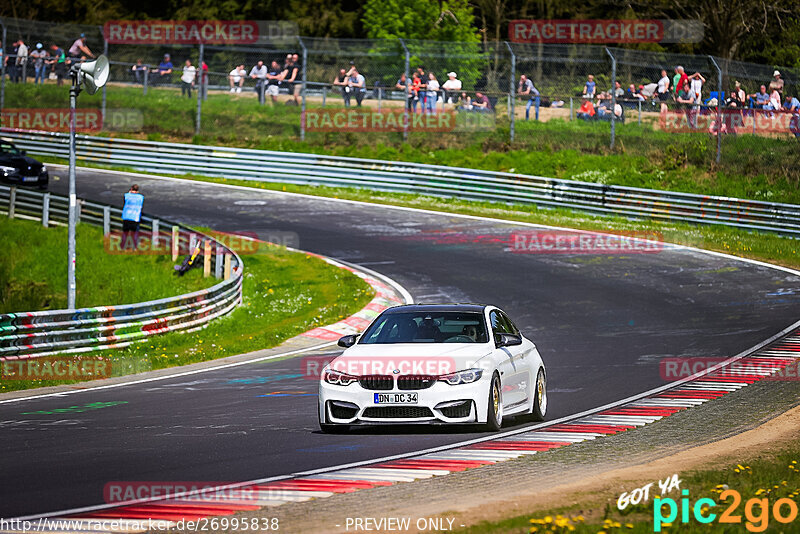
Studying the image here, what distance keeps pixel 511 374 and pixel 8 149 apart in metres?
Result: 29.9

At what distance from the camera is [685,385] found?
1538 centimetres

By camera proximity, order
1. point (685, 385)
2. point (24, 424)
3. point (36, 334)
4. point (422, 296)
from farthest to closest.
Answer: point (422, 296)
point (36, 334)
point (685, 385)
point (24, 424)

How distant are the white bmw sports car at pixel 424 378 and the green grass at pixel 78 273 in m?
15.1

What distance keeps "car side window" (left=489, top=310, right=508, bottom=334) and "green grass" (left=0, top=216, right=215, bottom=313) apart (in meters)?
14.5

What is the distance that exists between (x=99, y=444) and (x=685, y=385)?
26.0ft

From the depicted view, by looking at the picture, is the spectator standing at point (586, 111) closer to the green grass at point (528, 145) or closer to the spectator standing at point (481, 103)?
the green grass at point (528, 145)

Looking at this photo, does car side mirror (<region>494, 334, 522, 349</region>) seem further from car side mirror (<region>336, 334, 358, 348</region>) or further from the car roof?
car side mirror (<region>336, 334, 358, 348</region>)

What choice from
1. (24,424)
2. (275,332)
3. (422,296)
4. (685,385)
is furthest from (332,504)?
(422,296)

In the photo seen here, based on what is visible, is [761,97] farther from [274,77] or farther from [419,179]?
[274,77]

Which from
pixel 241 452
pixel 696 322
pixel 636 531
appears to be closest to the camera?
pixel 636 531

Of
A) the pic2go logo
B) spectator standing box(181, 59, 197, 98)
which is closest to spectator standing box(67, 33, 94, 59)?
spectator standing box(181, 59, 197, 98)

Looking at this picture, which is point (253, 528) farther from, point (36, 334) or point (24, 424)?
point (36, 334)

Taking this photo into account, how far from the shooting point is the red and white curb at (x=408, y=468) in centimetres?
827

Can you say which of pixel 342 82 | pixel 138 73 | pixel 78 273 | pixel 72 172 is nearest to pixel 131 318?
pixel 72 172
